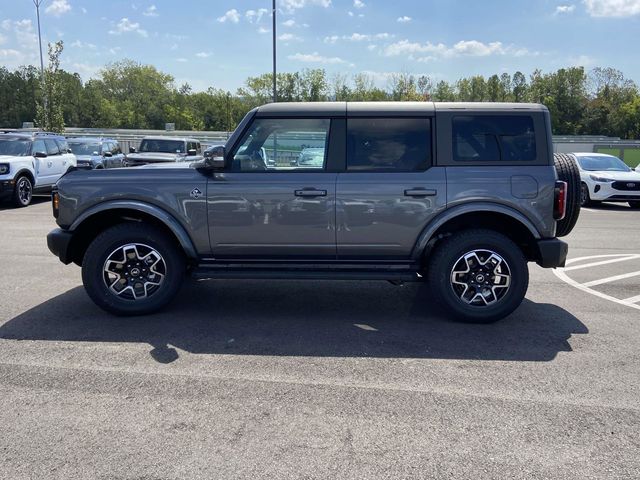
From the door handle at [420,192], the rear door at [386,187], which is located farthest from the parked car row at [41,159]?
the door handle at [420,192]

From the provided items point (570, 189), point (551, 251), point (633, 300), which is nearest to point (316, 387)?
point (551, 251)

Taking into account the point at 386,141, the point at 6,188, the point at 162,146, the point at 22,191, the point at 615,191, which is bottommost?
the point at 615,191

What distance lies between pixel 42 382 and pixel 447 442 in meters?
2.77

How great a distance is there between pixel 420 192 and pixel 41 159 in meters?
13.0

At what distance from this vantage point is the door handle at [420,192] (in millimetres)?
5055

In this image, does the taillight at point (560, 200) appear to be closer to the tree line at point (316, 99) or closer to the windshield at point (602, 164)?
the windshield at point (602, 164)

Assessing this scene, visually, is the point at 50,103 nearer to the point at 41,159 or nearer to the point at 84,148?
the point at 84,148

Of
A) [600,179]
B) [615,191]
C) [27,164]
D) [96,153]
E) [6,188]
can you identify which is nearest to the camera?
[6,188]

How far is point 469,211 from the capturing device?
5051mm

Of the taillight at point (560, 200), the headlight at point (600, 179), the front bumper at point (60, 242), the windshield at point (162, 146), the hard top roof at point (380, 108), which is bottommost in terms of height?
the front bumper at point (60, 242)

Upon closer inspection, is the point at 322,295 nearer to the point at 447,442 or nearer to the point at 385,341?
the point at 385,341

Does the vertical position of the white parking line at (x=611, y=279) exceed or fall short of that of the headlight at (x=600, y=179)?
it falls short

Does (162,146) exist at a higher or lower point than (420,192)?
higher

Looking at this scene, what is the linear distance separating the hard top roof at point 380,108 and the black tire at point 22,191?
1092 centimetres
